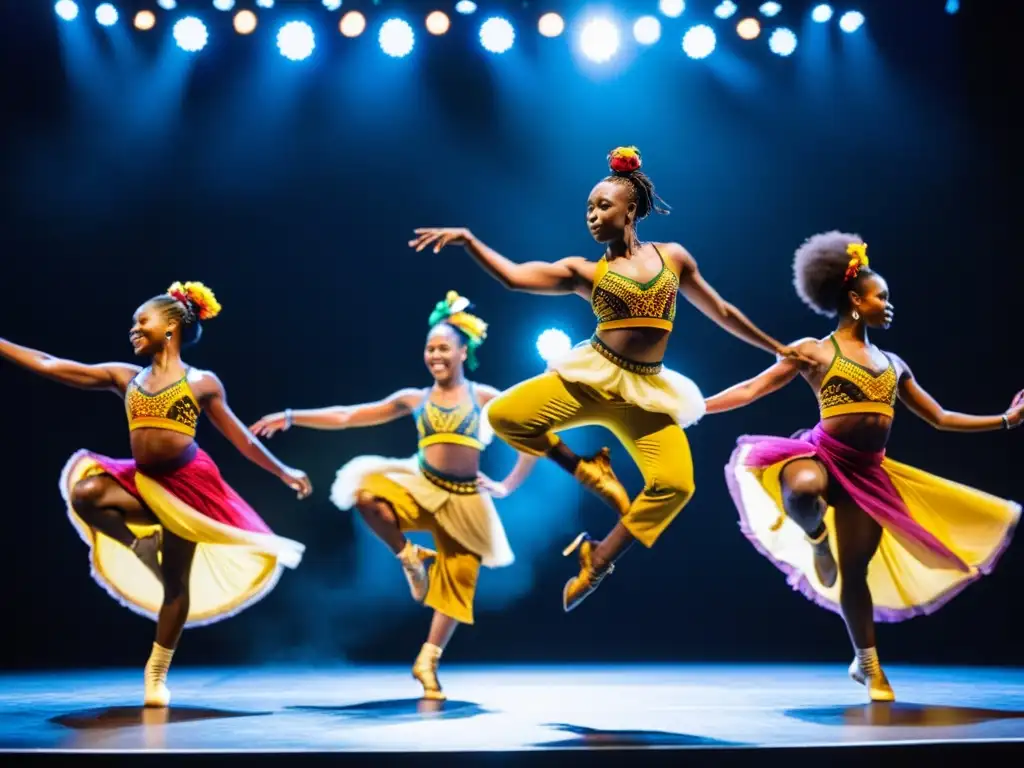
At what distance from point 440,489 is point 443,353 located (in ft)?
1.97

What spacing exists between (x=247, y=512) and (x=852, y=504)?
2264 millimetres

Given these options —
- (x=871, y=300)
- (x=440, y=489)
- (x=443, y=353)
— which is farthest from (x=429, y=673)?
(x=871, y=300)

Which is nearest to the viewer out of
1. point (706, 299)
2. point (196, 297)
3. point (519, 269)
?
point (519, 269)

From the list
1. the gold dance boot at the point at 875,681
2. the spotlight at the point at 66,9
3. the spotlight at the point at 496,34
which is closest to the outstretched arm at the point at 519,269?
the gold dance boot at the point at 875,681

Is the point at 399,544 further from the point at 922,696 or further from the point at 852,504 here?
the point at 922,696

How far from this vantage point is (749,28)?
239 inches

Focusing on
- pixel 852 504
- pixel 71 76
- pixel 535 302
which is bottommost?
pixel 852 504

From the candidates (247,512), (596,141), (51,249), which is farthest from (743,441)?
(51,249)

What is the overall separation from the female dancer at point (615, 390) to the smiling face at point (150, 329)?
1226 millimetres

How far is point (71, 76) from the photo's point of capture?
232 inches

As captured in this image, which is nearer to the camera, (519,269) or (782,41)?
(519,269)

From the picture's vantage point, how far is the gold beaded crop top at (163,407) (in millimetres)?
4035

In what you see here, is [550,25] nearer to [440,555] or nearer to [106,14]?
[106,14]

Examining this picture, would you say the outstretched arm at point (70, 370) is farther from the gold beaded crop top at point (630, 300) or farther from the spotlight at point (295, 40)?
the spotlight at point (295, 40)
